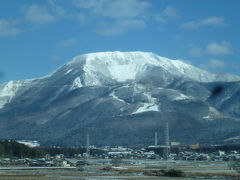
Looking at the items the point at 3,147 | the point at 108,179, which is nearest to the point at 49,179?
the point at 108,179

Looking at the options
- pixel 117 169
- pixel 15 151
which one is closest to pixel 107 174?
pixel 117 169

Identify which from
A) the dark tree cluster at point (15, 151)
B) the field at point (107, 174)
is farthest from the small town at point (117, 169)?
the dark tree cluster at point (15, 151)

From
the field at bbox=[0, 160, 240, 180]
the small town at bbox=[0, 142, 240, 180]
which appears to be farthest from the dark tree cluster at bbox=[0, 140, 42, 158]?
the field at bbox=[0, 160, 240, 180]

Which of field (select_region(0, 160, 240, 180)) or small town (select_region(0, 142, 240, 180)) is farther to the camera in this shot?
small town (select_region(0, 142, 240, 180))

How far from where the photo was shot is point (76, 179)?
71.0 m

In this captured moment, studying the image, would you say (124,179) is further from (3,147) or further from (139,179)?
(3,147)

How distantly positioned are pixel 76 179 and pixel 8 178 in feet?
26.2

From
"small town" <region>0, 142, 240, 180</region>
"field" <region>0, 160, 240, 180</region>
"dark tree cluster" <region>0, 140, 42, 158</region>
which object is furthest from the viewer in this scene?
"dark tree cluster" <region>0, 140, 42, 158</region>

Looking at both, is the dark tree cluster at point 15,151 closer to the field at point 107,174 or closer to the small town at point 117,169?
the small town at point 117,169

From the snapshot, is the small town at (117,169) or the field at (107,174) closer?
the field at (107,174)

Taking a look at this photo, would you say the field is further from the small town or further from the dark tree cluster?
the dark tree cluster

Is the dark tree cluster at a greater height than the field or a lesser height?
greater

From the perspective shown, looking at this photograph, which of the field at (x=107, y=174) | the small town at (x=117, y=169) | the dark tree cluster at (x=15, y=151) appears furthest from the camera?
the dark tree cluster at (x=15, y=151)

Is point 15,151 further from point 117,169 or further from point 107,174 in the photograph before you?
point 107,174
